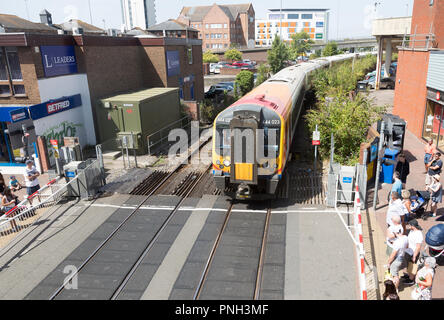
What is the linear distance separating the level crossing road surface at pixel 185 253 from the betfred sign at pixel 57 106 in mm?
6504

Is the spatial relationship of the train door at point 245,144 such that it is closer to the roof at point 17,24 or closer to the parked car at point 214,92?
the parked car at point 214,92

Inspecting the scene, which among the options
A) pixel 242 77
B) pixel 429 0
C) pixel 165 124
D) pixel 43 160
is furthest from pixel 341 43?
pixel 43 160

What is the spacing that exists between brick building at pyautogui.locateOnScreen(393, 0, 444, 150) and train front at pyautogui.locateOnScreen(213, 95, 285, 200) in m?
9.89

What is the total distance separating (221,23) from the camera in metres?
100

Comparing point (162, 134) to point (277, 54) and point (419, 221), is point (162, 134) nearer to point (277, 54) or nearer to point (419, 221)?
point (419, 221)

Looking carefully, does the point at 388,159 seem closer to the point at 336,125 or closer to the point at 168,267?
the point at 336,125

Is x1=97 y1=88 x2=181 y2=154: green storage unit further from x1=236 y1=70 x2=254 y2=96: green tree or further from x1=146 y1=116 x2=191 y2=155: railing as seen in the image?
x1=236 y1=70 x2=254 y2=96: green tree

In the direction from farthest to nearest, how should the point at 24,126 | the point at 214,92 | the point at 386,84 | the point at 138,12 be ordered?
1. the point at 138,12
2. the point at 386,84
3. the point at 214,92
4. the point at 24,126

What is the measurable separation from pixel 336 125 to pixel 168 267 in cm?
997

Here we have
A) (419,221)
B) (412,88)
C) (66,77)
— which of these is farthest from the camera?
(412,88)

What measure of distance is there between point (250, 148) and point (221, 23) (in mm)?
97203

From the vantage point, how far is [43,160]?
16.3 metres

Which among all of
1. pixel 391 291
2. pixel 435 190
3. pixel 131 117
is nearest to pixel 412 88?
pixel 435 190

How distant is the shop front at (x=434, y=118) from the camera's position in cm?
1671
